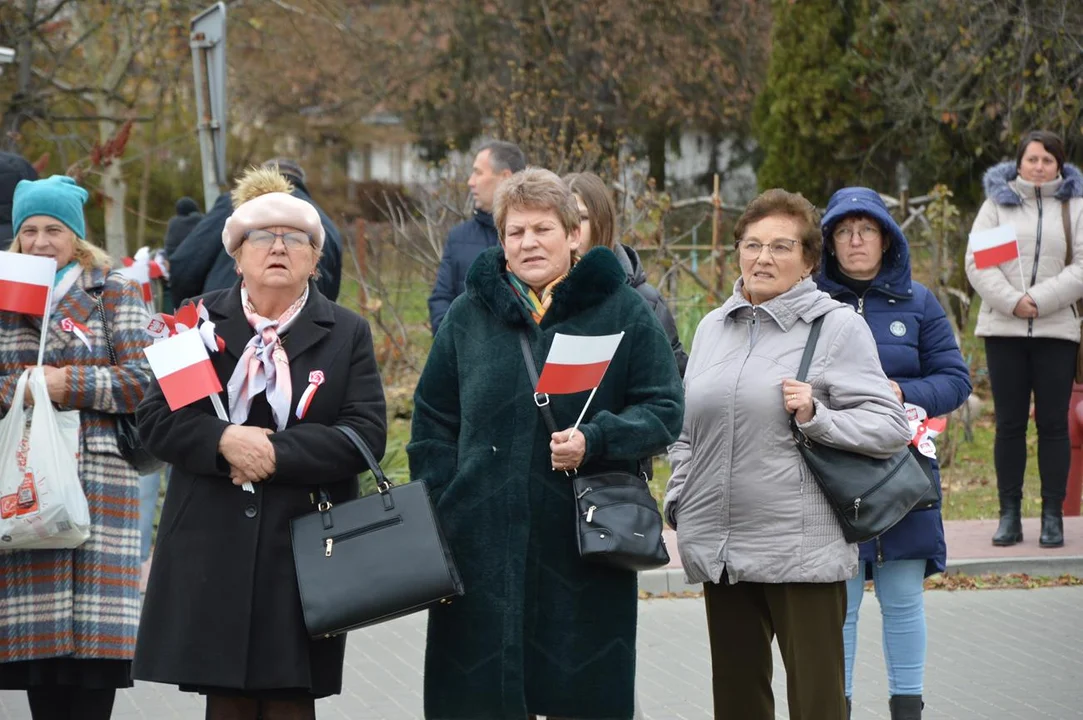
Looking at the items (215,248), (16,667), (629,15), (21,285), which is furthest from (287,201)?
(629,15)

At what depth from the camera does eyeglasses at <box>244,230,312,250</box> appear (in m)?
4.34

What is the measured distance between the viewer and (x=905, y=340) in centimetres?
526

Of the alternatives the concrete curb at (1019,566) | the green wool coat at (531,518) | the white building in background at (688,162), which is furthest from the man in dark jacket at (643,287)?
the white building in background at (688,162)

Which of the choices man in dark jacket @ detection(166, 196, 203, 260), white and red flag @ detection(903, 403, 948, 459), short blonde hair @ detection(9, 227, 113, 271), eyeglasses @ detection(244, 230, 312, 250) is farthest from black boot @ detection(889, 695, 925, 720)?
man in dark jacket @ detection(166, 196, 203, 260)

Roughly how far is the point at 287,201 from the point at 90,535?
140cm

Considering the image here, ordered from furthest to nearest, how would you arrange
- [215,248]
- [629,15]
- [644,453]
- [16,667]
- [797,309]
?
[629,15]
[215,248]
[16,667]
[797,309]
[644,453]

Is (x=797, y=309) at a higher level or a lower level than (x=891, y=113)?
lower

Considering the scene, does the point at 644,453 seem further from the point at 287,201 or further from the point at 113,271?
the point at 113,271

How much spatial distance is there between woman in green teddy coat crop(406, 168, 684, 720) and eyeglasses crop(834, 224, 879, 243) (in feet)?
3.76

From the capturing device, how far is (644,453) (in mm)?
4215

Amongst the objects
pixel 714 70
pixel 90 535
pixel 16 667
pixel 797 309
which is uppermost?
pixel 714 70

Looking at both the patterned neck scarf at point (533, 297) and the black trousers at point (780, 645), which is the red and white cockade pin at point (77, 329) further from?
the black trousers at point (780, 645)

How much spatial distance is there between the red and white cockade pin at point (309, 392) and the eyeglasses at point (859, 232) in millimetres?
1936

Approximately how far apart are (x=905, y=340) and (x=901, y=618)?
97 centimetres
